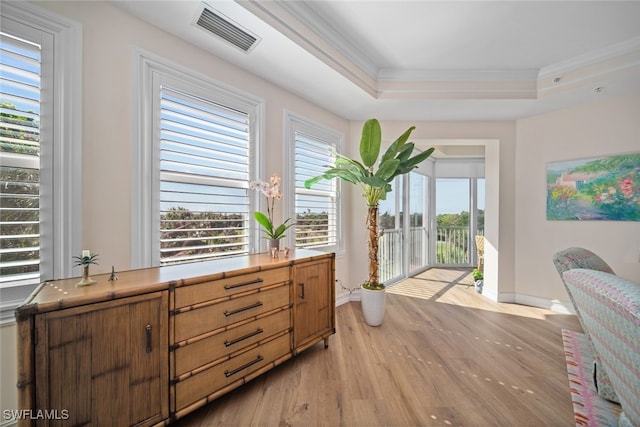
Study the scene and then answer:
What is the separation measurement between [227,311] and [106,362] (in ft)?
1.95

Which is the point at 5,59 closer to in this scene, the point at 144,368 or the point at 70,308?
the point at 70,308

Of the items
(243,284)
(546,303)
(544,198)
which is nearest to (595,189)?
(544,198)

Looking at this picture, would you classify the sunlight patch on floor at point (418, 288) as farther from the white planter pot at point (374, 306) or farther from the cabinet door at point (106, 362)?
the cabinet door at point (106, 362)

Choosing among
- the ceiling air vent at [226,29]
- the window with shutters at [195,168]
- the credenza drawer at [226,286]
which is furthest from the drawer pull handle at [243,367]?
the ceiling air vent at [226,29]

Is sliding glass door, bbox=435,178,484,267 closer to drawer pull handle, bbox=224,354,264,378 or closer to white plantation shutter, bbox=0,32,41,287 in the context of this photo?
drawer pull handle, bbox=224,354,264,378

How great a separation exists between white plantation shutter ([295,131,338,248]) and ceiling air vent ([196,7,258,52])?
1.11 metres

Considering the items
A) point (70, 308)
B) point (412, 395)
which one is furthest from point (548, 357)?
point (70, 308)

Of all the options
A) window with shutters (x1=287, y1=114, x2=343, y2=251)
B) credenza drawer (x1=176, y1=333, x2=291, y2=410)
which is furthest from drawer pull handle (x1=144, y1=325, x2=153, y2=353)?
window with shutters (x1=287, y1=114, x2=343, y2=251)

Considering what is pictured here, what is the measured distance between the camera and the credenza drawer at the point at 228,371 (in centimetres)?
145

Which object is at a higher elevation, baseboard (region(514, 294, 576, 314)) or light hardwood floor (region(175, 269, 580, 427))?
baseboard (region(514, 294, 576, 314))

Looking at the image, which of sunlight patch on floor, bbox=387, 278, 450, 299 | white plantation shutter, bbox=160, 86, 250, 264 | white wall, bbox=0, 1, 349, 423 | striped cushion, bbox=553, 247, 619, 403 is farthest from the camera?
sunlight patch on floor, bbox=387, 278, 450, 299

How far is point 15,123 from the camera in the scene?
1366mm

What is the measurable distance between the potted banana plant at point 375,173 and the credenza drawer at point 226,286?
3.70 feet

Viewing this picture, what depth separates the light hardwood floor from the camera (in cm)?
160
